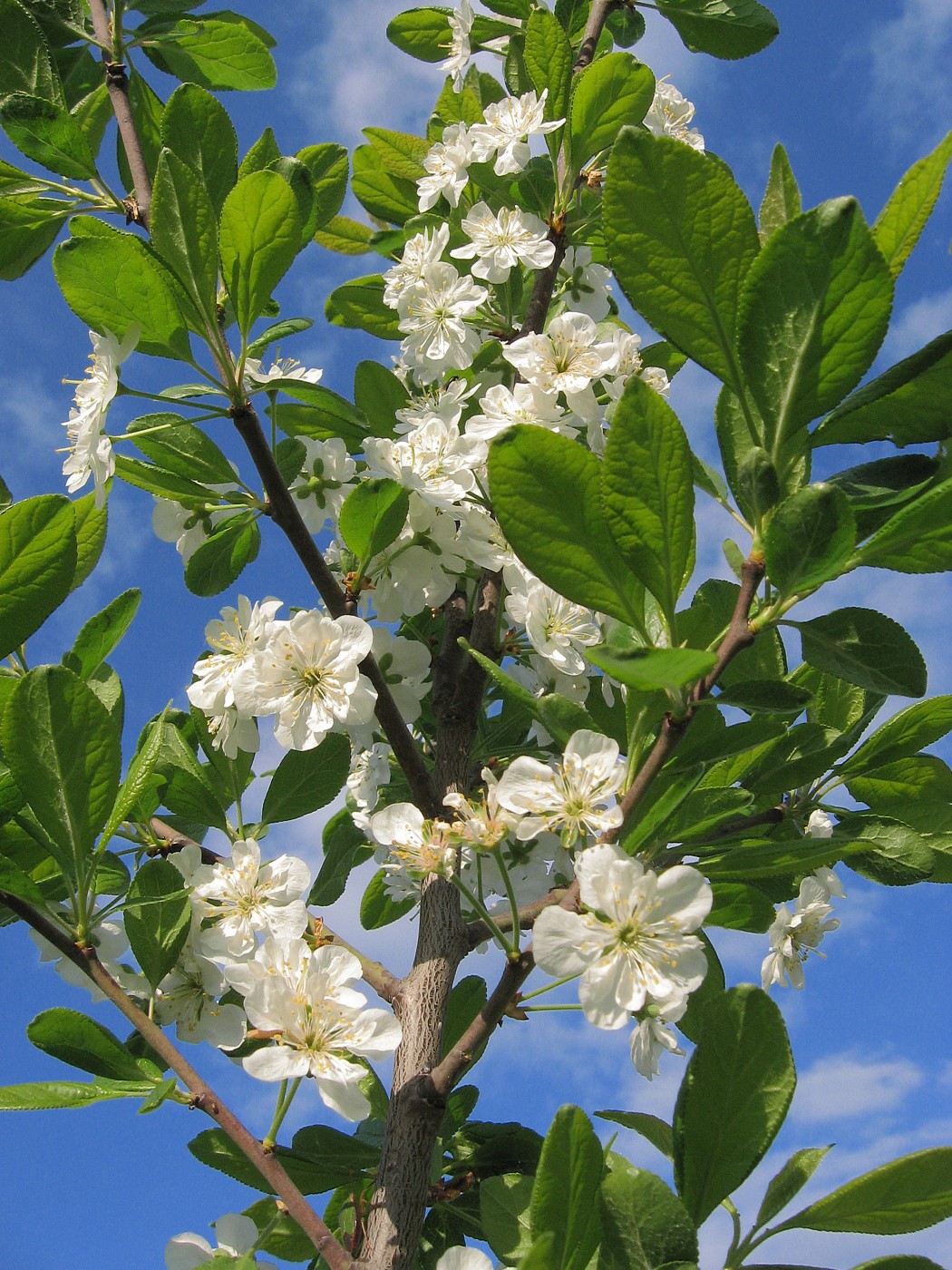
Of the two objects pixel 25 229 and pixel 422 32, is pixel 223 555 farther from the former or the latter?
pixel 422 32

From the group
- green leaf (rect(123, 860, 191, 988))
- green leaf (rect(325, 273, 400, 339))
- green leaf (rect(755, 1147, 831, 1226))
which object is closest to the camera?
green leaf (rect(755, 1147, 831, 1226))

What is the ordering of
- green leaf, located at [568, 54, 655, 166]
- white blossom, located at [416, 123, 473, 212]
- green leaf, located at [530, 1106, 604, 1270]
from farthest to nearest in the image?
white blossom, located at [416, 123, 473, 212] → green leaf, located at [568, 54, 655, 166] → green leaf, located at [530, 1106, 604, 1270]

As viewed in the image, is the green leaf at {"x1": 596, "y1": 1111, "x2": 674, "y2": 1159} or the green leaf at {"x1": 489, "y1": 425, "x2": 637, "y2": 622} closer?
the green leaf at {"x1": 489, "y1": 425, "x2": 637, "y2": 622}

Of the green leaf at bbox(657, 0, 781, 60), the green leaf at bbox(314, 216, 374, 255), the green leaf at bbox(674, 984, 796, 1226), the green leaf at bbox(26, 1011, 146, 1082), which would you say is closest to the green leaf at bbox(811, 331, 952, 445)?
the green leaf at bbox(674, 984, 796, 1226)

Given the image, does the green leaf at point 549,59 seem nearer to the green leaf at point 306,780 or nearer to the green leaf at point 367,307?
the green leaf at point 367,307

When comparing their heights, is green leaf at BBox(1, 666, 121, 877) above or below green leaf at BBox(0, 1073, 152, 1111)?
above

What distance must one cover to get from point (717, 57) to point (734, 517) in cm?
183

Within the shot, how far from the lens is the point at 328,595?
1542mm

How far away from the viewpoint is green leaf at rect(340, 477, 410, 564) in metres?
1.52

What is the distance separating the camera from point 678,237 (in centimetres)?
118

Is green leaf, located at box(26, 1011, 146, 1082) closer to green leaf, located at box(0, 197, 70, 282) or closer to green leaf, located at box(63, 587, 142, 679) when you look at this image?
green leaf, located at box(63, 587, 142, 679)

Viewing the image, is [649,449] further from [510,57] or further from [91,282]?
[510,57]

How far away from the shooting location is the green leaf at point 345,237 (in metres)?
2.76

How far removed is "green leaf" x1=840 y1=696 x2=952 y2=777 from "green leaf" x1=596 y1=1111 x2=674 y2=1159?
608mm
